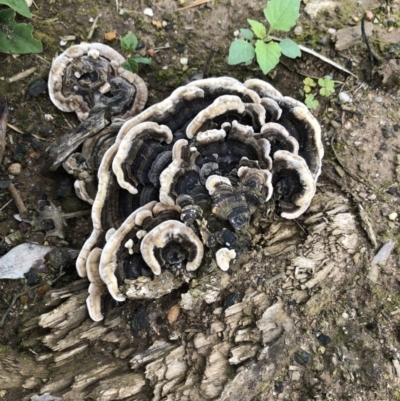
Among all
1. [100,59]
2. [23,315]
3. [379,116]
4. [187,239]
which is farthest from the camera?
[379,116]

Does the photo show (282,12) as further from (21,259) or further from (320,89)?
(21,259)

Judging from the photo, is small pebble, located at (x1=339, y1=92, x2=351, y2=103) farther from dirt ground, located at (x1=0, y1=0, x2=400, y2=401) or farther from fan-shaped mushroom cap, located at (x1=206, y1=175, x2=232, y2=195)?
fan-shaped mushroom cap, located at (x1=206, y1=175, x2=232, y2=195)

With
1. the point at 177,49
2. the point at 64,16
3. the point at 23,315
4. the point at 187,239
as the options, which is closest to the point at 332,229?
the point at 187,239

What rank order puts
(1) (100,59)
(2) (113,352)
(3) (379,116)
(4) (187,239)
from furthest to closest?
1. (3) (379,116)
2. (1) (100,59)
3. (2) (113,352)
4. (4) (187,239)

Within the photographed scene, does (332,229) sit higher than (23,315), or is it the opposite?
(332,229)

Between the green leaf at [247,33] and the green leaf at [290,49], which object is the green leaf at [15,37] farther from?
the green leaf at [290,49]

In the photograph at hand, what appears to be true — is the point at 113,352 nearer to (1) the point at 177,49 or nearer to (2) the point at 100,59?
(2) the point at 100,59

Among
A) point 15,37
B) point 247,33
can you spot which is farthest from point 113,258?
point 247,33
